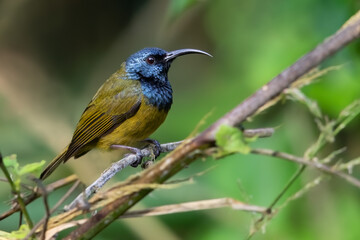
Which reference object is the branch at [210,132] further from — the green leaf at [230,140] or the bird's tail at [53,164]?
the bird's tail at [53,164]

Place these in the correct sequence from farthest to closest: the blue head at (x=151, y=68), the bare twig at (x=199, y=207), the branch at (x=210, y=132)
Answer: the blue head at (x=151, y=68) < the bare twig at (x=199, y=207) < the branch at (x=210, y=132)

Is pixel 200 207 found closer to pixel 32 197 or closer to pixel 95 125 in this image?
pixel 32 197

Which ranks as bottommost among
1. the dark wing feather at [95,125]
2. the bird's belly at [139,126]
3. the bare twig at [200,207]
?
the bare twig at [200,207]

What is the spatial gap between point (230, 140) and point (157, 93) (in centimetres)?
253

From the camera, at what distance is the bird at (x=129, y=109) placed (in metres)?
3.68

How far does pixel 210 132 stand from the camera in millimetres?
1293

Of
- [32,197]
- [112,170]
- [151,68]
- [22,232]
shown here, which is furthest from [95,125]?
[22,232]

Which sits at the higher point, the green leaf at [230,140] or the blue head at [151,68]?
the blue head at [151,68]

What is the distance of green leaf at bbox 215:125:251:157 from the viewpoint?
1.25m

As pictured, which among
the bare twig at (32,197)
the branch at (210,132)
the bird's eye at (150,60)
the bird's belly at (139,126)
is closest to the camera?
the branch at (210,132)

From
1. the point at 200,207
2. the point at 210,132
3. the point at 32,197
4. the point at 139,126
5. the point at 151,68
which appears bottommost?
the point at 200,207

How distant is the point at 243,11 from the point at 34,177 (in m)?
3.36

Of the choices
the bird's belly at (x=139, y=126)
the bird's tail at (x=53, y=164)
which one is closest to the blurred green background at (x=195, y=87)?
the bird's tail at (x=53, y=164)

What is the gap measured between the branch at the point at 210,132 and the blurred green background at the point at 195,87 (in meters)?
0.28
